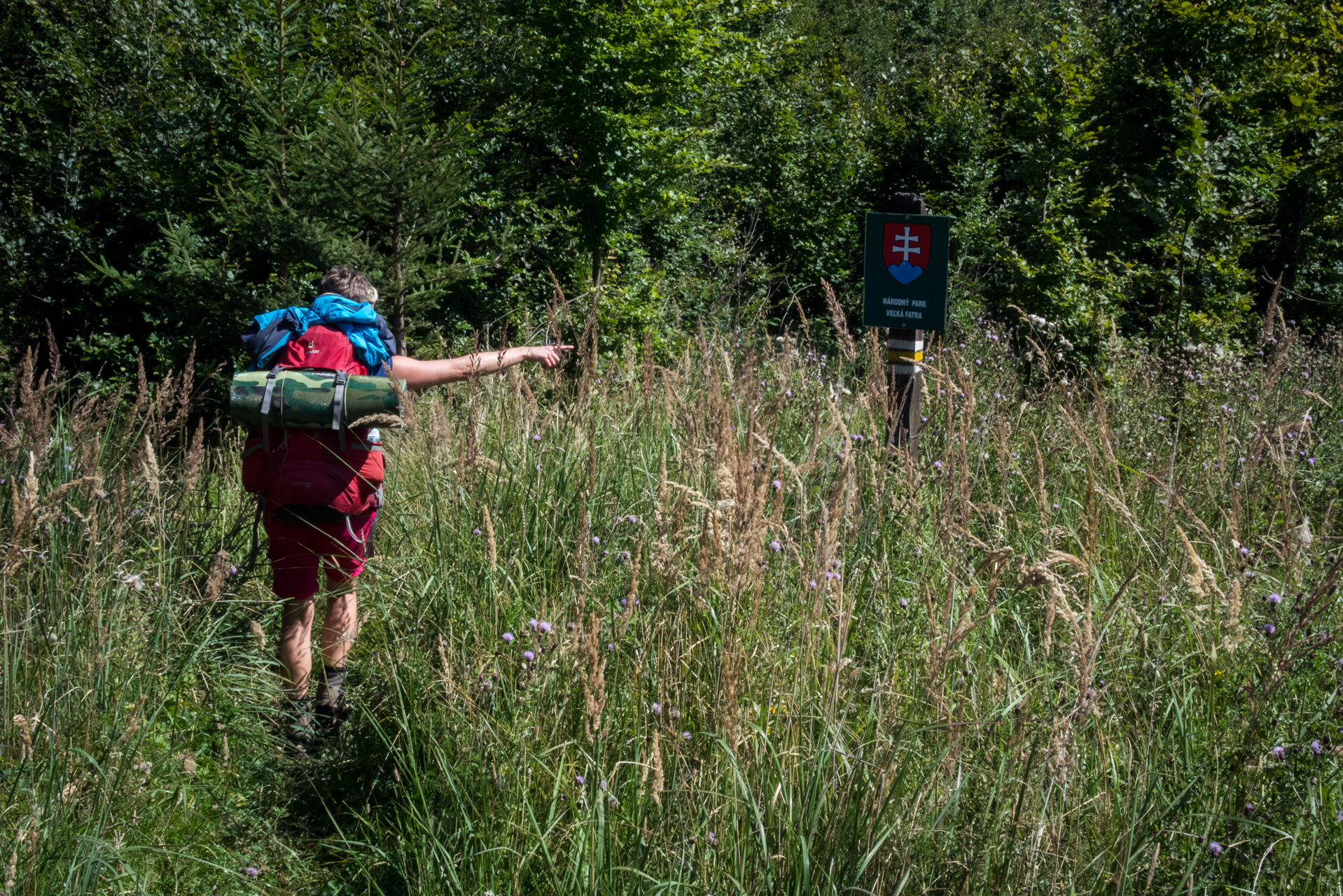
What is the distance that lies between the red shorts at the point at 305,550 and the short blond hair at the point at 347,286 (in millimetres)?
749

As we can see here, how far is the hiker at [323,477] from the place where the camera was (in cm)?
302

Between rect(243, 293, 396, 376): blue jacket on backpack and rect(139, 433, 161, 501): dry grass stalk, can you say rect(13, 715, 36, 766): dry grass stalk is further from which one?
rect(243, 293, 396, 376): blue jacket on backpack

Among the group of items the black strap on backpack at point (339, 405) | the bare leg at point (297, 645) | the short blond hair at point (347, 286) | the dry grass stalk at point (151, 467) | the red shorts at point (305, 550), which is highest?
the short blond hair at point (347, 286)

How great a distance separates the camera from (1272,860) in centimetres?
177

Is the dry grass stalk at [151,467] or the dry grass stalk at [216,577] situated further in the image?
the dry grass stalk at [151,467]

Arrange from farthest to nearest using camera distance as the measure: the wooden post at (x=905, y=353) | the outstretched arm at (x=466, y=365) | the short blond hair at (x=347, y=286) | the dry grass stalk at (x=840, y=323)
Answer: the wooden post at (x=905, y=353)
the dry grass stalk at (x=840, y=323)
the short blond hair at (x=347, y=286)
the outstretched arm at (x=466, y=365)

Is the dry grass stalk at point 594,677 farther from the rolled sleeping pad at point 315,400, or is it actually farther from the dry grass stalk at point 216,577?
the rolled sleeping pad at point 315,400

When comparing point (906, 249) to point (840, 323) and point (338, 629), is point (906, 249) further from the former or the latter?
point (338, 629)

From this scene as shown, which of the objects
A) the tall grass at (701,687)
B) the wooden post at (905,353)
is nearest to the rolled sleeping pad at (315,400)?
the tall grass at (701,687)

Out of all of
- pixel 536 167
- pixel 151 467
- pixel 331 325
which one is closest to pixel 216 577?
pixel 151 467

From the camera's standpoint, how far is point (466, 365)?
3.09 meters

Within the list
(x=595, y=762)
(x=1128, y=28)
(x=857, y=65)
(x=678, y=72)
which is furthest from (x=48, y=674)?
(x=857, y=65)

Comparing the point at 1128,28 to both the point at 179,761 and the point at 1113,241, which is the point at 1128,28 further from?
the point at 179,761

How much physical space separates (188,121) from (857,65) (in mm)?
19680
